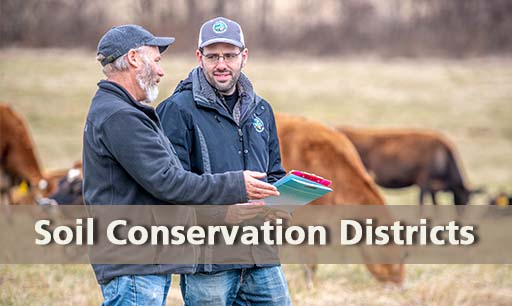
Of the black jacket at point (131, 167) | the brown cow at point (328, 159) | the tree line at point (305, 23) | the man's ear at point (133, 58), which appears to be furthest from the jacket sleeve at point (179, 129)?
the tree line at point (305, 23)

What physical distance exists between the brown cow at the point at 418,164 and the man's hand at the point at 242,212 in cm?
1230

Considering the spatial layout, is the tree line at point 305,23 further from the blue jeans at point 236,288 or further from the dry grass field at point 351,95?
the blue jeans at point 236,288

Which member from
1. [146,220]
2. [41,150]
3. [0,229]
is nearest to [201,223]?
[146,220]

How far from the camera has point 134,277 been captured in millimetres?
3668

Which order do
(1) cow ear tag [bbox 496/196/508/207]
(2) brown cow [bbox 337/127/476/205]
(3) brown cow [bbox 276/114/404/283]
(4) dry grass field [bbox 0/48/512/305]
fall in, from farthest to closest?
(4) dry grass field [bbox 0/48/512/305] < (2) brown cow [bbox 337/127/476/205] < (1) cow ear tag [bbox 496/196/508/207] < (3) brown cow [bbox 276/114/404/283]

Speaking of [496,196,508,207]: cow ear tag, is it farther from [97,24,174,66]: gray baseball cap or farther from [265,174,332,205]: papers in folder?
[97,24,174,66]: gray baseball cap

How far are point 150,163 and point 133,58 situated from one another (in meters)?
0.54

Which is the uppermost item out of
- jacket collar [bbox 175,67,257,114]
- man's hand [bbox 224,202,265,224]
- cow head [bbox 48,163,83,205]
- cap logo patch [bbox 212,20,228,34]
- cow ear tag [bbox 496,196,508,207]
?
cap logo patch [bbox 212,20,228,34]

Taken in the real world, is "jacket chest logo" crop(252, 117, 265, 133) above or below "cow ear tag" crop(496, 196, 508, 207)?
above

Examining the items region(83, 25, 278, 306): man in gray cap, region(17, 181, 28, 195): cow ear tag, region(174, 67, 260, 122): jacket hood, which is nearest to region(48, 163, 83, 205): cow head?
region(17, 181, 28, 195): cow ear tag

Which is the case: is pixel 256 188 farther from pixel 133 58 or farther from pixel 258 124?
pixel 133 58

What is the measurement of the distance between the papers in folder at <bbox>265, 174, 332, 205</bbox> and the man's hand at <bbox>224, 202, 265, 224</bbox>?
0.15 m

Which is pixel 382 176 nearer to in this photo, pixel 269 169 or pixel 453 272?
pixel 453 272

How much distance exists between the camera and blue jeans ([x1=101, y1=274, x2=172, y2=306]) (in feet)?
12.0
